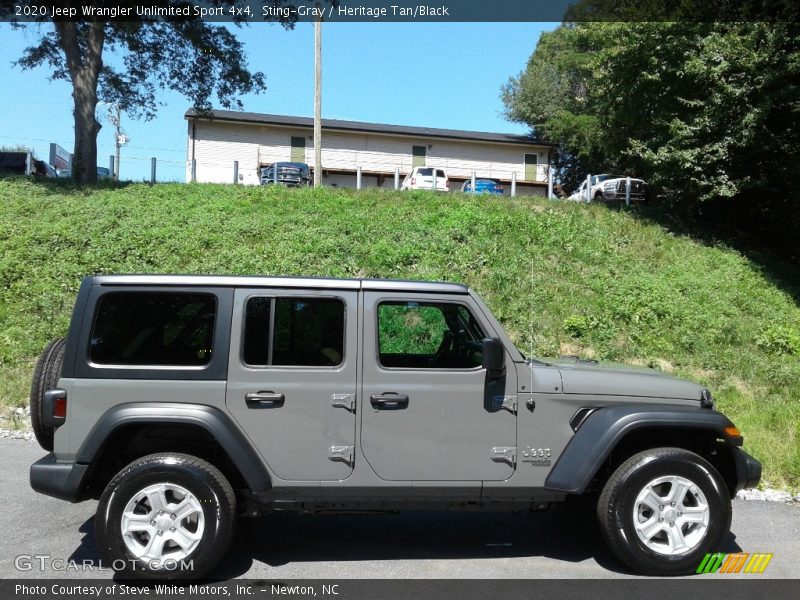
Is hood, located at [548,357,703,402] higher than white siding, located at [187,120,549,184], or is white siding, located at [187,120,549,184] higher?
white siding, located at [187,120,549,184]

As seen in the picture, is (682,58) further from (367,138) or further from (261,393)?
(367,138)

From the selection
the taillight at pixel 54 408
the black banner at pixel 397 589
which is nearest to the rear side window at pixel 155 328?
the taillight at pixel 54 408

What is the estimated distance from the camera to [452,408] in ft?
14.2

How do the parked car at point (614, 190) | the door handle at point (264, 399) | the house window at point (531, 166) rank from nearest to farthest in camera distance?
the door handle at point (264, 399)
the parked car at point (614, 190)
the house window at point (531, 166)

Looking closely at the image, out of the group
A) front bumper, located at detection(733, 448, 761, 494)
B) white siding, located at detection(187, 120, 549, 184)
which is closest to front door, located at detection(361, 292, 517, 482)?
front bumper, located at detection(733, 448, 761, 494)

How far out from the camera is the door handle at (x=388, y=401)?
429 cm

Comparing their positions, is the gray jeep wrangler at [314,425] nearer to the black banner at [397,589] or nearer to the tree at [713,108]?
the black banner at [397,589]

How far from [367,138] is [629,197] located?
19.5 meters

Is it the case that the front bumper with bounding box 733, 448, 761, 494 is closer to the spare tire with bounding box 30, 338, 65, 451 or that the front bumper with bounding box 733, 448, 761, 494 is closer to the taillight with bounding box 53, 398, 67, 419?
the taillight with bounding box 53, 398, 67, 419

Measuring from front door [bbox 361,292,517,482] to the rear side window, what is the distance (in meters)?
1.03

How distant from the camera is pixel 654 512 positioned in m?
4.39

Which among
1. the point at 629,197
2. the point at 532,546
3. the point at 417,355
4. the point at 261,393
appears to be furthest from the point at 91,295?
the point at 629,197

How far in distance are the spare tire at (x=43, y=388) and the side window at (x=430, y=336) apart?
2040mm

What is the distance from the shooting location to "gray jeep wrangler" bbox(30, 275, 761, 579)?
4.14 m
